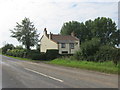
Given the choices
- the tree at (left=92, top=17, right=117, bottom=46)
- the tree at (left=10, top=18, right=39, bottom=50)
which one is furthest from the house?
the tree at (left=92, top=17, right=117, bottom=46)

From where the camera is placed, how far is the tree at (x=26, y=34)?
204 feet

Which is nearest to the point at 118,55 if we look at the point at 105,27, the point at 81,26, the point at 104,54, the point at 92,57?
the point at 104,54

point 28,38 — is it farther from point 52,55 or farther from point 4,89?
point 4,89

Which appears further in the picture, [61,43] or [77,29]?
[77,29]

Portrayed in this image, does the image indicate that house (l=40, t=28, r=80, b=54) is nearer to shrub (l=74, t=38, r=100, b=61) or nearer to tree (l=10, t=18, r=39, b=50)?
tree (l=10, t=18, r=39, b=50)

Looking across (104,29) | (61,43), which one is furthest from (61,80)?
(104,29)

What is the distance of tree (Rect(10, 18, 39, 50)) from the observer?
2443 inches

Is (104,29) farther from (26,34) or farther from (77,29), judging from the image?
(26,34)

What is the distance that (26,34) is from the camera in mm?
62250

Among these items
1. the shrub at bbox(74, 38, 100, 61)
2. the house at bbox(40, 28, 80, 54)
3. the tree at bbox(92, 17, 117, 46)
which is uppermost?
the tree at bbox(92, 17, 117, 46)

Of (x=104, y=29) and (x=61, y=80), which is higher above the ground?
(x=104, y=29)

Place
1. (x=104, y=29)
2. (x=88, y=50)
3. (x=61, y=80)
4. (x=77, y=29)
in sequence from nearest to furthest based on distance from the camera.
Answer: (x=61, y=80), (x=88, y=50), (x=104, y=29), (x=77, y=29)

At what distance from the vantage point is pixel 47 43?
58.6 metres

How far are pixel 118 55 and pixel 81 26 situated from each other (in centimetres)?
7227
